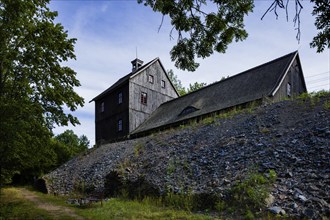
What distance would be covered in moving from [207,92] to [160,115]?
579 centimetres

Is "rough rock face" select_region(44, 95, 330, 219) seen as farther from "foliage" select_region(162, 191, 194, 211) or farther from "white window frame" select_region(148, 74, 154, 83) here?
"white window frame" select_region(148, 74, 154, 83)

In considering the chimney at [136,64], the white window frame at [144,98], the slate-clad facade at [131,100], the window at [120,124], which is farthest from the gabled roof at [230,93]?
the chimney at [136,64]

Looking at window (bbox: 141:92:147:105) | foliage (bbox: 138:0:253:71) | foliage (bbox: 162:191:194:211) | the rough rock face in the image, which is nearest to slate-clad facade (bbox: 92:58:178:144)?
window (bbox: 141:92:147:105)

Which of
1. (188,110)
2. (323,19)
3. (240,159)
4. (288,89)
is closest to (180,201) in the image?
(240,159)

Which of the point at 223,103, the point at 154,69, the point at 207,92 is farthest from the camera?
the point at 154,69

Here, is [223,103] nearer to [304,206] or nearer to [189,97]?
[189,97]

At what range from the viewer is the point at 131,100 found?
34469 mm

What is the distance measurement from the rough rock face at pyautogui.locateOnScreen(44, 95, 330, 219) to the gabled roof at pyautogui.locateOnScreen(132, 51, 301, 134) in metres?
3.95

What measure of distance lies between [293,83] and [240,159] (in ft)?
52.1

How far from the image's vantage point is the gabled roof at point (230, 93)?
25.0 metres

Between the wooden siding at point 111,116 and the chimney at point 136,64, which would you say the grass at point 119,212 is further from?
the chimney at point 136,64

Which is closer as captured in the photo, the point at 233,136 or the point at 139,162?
the point at 233,136

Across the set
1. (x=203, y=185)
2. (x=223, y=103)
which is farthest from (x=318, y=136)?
(x=223, y=103)

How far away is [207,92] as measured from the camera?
1231 inches
